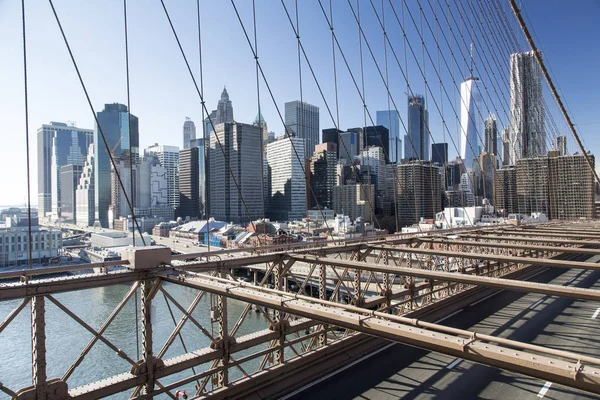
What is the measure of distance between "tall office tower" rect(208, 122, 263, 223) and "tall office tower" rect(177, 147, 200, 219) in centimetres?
2779

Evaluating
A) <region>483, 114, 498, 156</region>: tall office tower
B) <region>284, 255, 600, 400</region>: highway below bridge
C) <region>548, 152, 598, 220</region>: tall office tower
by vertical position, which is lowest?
<region>284, 255, 600, 400</region>: highway below bridge

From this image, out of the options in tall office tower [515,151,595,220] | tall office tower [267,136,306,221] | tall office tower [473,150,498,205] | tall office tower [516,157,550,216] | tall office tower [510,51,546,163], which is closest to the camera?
tall office tower [473,150,498,205]

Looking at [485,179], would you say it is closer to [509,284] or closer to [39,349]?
[509,284]

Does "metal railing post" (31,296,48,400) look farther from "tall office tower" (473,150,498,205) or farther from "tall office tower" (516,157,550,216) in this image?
"tall office tower" (516,157,550,216)

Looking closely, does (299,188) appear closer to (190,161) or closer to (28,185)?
(190,161)

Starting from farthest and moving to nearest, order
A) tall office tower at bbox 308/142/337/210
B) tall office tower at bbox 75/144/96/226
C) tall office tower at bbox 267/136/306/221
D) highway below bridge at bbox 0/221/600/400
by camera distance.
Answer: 1. tall office tower at bbox 75/144/96/226
2. tall office tower at bbox 308/142/337/210
3. tall office tower at bbox 267/136/306/221
4. highway below bridge at bbox 0/221/600/400

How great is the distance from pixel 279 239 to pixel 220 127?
107ft

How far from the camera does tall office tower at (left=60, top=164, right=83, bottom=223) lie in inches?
5960

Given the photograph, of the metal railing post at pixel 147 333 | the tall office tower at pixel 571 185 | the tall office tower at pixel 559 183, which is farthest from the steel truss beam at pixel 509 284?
the tall office tower at pixel 571 185

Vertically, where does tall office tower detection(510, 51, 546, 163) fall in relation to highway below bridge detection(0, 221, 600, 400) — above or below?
above

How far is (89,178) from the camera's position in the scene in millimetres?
144375

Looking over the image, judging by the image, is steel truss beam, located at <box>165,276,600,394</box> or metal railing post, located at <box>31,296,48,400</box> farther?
metal railing post, located at <box>31,296,48,400</box>

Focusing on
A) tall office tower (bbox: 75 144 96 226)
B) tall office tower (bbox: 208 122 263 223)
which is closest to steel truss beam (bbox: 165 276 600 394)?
tall office tower (bbox: 208 122 263 223)

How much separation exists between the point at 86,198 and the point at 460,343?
529 ft
